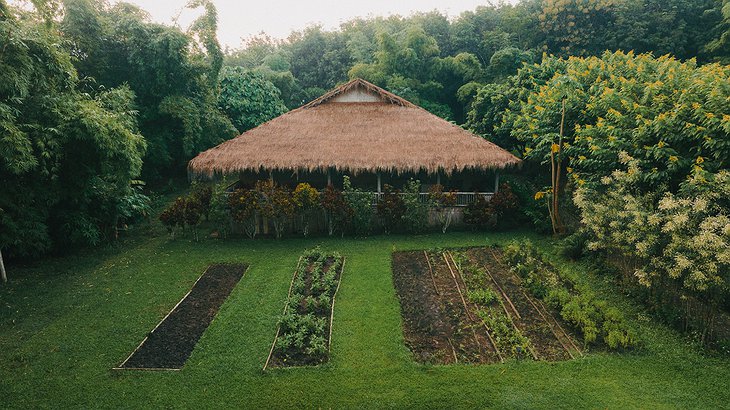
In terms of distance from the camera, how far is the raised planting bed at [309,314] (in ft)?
24.0

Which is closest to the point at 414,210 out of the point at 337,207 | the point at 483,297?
the point at 337,207

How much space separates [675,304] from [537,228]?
5381mm

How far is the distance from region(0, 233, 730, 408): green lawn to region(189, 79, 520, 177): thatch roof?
4.71m

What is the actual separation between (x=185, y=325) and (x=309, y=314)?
2.35 m

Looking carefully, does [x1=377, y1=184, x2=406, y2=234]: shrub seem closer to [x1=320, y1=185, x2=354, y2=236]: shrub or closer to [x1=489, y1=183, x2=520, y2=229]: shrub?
[x1=320, y1=185, x2=354, y2=236]: shrub

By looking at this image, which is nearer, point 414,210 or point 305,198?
point 305,198

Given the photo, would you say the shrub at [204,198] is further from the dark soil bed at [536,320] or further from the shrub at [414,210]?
the dark soil bed at [536,320]

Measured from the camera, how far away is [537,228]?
13.6 metres

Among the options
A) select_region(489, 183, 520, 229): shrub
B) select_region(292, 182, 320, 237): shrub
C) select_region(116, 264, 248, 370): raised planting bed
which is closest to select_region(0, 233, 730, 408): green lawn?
select_region(116, 264, 248, 370): raised planting bed

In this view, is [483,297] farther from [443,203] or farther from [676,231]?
[443,203]

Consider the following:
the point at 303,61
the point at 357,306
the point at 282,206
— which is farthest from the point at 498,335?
the point at 303,61

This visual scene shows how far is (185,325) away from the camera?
332 inches

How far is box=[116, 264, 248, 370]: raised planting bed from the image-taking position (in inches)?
286

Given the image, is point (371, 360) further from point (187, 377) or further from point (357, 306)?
point (187, 377)
